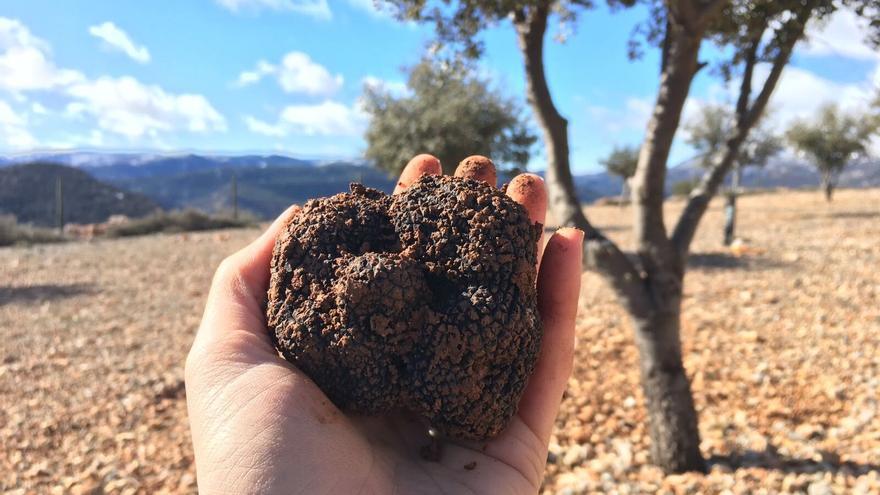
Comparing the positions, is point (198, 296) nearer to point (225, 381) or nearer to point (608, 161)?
point (225, 381)

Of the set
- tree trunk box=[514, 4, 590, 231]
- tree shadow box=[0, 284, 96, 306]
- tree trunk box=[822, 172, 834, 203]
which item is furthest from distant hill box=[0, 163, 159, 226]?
tree trunk box=[822, 172, 834, 203]

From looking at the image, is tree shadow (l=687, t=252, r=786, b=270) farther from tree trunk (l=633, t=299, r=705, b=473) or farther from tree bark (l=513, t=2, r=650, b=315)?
tree bark (l=513, t=2, r=650, b=315)

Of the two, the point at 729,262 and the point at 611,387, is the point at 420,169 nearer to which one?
the point at 611,387

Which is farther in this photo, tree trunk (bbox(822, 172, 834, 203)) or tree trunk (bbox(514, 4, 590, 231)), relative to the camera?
tree trunk (bbox(822, 172, 834, 203))

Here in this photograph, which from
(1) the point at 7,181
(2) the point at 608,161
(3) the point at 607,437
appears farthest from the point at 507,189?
(2) the point at 608,161

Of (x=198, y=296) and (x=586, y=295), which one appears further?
(x=198, y=296)

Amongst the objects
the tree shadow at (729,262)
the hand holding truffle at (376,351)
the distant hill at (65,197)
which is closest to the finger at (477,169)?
the hand holding truffle at (376,351)
